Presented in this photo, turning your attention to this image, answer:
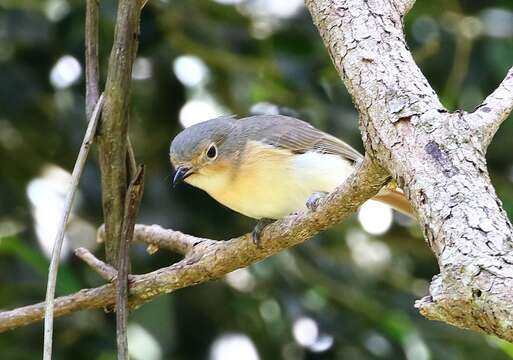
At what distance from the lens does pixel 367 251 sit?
225 inches

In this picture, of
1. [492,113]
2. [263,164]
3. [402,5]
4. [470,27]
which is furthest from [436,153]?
[470,27]

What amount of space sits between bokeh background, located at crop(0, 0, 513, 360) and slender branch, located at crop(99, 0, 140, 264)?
1.85 m

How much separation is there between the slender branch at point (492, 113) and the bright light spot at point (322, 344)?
276cm

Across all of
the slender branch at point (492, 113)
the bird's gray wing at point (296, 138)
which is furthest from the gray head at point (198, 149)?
the slender branch at point (492, 113)

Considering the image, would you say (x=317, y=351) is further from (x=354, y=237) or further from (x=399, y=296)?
(x=354, y=237)

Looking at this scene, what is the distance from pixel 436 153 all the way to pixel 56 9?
11.6 ft

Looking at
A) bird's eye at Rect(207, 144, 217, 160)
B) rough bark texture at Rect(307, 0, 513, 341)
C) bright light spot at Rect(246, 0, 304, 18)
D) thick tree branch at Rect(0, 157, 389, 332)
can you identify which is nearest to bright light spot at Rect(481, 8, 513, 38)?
bright light spot at Rect(246, 0, 304, 18)

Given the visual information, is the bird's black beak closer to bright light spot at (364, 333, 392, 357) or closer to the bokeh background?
the bokeh background

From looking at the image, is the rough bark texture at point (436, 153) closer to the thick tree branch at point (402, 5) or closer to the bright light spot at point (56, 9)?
the thick tree branch at point (402, 5)

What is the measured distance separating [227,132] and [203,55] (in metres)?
0.92

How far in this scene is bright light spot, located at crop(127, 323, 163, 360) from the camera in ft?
14.8

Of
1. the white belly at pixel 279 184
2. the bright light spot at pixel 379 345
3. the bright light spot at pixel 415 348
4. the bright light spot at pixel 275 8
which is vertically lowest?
the bright light spot at pixel 415 348

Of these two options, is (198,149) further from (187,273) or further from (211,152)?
(187,273)

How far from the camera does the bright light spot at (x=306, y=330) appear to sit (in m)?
4.62
